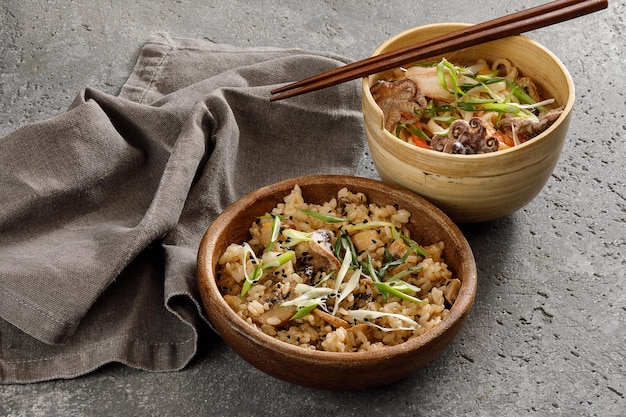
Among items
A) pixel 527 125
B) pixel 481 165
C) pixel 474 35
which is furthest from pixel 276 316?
pixel 474 35

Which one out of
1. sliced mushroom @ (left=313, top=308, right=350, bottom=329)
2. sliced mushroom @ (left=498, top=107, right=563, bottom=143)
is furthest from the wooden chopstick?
sliced mushroom @ (left=313, top=308, right=350, bottom=329)

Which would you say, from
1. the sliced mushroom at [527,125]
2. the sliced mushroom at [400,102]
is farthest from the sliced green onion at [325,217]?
the sliced mushroom at [527,125]

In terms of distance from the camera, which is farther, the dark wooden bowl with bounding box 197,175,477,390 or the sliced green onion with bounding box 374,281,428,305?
the sliced green onion with bounding box 374,281,428,305

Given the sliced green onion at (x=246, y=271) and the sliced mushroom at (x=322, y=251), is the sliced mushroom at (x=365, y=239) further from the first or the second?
the sliced green onion at (x=246, y=271)

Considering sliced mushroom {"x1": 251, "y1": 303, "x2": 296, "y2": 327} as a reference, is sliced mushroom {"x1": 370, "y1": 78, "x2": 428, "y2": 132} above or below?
above

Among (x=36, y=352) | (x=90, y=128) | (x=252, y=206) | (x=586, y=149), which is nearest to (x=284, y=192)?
(x=252, y=206)

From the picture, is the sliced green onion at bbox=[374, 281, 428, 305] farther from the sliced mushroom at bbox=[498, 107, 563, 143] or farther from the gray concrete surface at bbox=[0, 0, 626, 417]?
the sliced mushroom at bbox=[498, 107, 563, 143]
